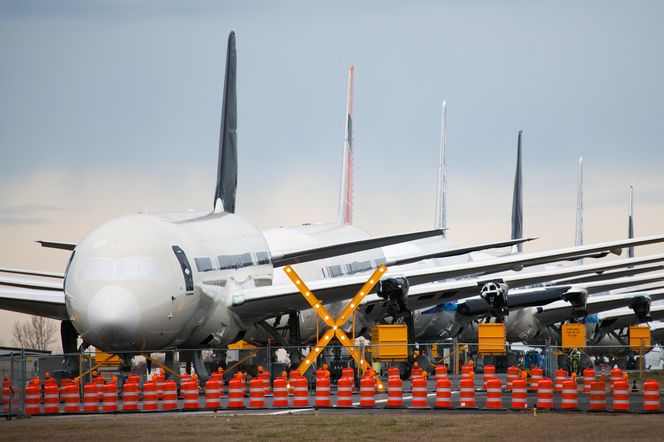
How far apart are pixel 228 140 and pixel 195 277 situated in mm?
11614

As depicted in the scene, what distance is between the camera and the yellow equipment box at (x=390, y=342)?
1486 inches

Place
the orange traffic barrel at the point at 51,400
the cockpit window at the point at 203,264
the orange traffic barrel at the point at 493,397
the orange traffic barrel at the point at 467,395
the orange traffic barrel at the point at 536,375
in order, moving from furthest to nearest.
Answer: the cockpit window at the point at 203,264, the orange traffic barrel at the point at 536,375, the orange traffic barrel at the point at 51,400, the orange traffic barrel at the point at 467,395, the orange traffic barrel at the point at 493,397

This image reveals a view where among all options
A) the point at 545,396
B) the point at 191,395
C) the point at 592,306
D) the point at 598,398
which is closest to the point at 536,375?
the point at 598,398

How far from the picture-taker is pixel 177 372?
118 feet

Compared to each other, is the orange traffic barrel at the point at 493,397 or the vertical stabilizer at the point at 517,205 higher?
the vertical stabilizer at the point at 517,205

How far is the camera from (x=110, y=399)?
98.1 ft

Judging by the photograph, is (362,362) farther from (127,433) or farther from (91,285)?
(127,433)

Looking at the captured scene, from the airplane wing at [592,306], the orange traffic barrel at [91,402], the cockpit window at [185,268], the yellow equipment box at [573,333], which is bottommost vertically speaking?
the orange traffic barrel at [91,402]

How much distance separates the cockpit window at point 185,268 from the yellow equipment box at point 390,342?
562 cm

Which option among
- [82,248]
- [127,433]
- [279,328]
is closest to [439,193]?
[279,328]

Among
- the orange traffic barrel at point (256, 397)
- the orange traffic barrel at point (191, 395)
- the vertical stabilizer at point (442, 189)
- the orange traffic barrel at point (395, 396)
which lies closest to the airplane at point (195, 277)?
the orange traffic barrel at point (191, 395)

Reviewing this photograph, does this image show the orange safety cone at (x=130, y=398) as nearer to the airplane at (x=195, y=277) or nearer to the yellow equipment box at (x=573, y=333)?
the airplane at (x=195, y=277)

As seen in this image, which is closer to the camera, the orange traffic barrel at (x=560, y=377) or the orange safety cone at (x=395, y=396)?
the orange safety cone at (x=395, y=396)

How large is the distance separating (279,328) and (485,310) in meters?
16.1
